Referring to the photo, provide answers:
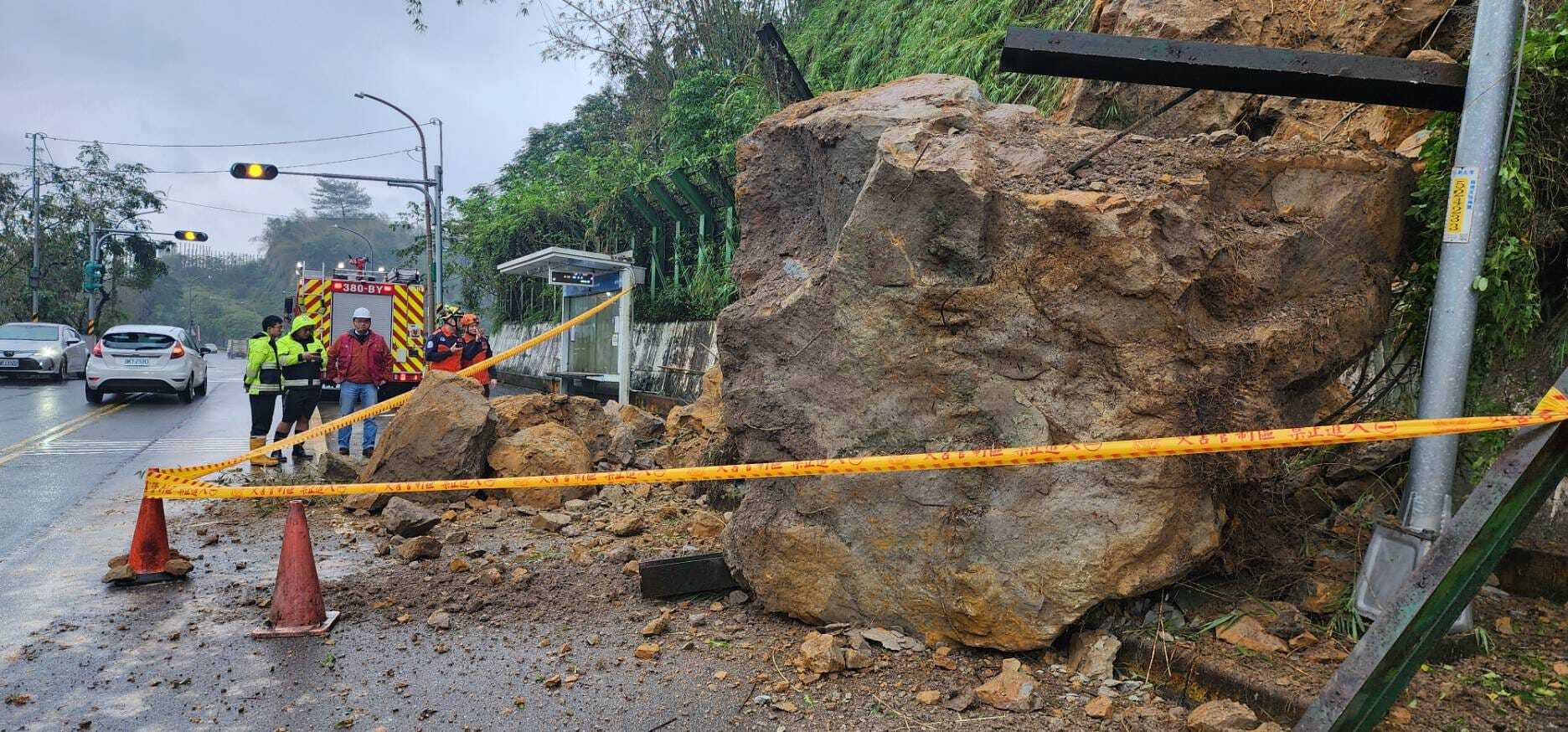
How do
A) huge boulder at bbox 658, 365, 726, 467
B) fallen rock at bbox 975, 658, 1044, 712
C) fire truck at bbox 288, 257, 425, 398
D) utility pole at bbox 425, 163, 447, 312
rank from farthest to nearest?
1. utility pole at bbox 425, 163, 447, 312
2. fire truck at bbox 288, 257, 425, 398
3. huge boulder at bbox 658, 365, 726, 467
4. fallen rock at bbox 975, 658, 1044, 712

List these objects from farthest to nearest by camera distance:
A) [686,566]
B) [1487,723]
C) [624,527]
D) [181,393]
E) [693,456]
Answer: [181,393], [693,456], [624,527], [686,566], [1487,723]

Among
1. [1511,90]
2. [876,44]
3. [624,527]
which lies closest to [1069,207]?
[1511,90]

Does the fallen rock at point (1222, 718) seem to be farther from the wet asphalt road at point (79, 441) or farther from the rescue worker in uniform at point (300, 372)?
the rescue worker in uniform at point (300, 372)

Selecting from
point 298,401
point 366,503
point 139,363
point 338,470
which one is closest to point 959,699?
point 366,503

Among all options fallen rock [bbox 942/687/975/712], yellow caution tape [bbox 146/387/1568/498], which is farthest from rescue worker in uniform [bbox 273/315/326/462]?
fallen rock [bbox 942/687/975/712]

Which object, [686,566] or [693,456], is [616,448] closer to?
[693,456]

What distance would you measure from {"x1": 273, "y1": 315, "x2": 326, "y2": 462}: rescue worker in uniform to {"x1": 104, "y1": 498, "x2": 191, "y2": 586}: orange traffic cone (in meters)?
4.58

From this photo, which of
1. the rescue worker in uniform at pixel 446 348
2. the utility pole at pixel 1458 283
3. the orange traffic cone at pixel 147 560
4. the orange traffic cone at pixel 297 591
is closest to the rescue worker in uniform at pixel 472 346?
the rescue worker in uniform at pixel 446 348

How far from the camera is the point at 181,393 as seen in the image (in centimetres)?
1700

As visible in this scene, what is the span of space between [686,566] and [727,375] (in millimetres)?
1040

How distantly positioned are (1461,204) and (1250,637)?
73.3 inches

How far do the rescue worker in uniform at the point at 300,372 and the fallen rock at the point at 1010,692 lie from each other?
858 centimetres

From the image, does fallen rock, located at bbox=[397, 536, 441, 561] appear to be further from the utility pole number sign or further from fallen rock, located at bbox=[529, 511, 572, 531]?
the utility pole number sign

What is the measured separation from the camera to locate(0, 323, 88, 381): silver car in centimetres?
1972
